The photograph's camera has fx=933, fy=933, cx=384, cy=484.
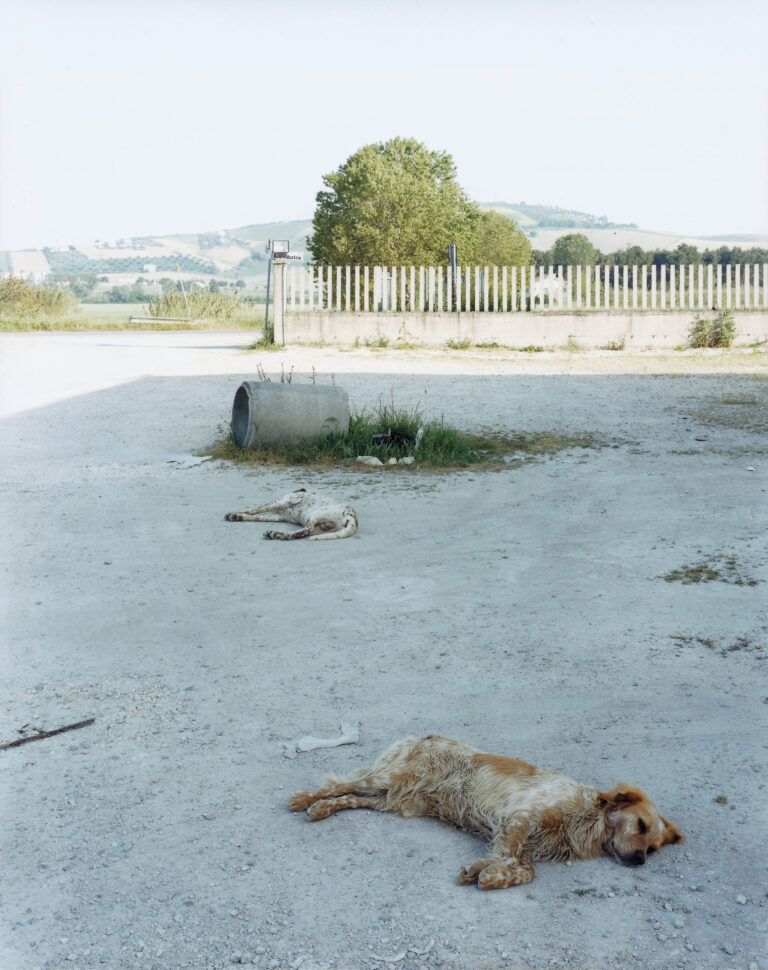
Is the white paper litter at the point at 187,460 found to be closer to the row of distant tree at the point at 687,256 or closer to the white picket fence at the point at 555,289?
the white picket fence at the point at 555,289

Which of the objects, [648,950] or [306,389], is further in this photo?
[306,389]

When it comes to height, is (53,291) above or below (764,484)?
Answer: above

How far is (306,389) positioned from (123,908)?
7.32 metres

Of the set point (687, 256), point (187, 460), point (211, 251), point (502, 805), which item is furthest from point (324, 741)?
point (211, 251)

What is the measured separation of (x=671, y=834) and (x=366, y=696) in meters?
1.59

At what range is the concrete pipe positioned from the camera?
9.52 metres

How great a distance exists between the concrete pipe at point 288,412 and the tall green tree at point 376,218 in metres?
20.7

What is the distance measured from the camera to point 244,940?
104 inches

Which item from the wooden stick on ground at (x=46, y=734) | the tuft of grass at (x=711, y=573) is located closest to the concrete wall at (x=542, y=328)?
the tuft of grass at (x=711, y=573)

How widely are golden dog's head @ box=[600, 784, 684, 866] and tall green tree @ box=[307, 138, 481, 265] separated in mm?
27734

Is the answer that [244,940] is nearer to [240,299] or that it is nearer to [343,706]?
[343,706]

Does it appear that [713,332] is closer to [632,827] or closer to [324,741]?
[324,741]

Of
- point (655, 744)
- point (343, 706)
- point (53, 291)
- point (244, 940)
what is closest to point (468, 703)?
point (343, 706)

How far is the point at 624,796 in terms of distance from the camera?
9.73 feet
